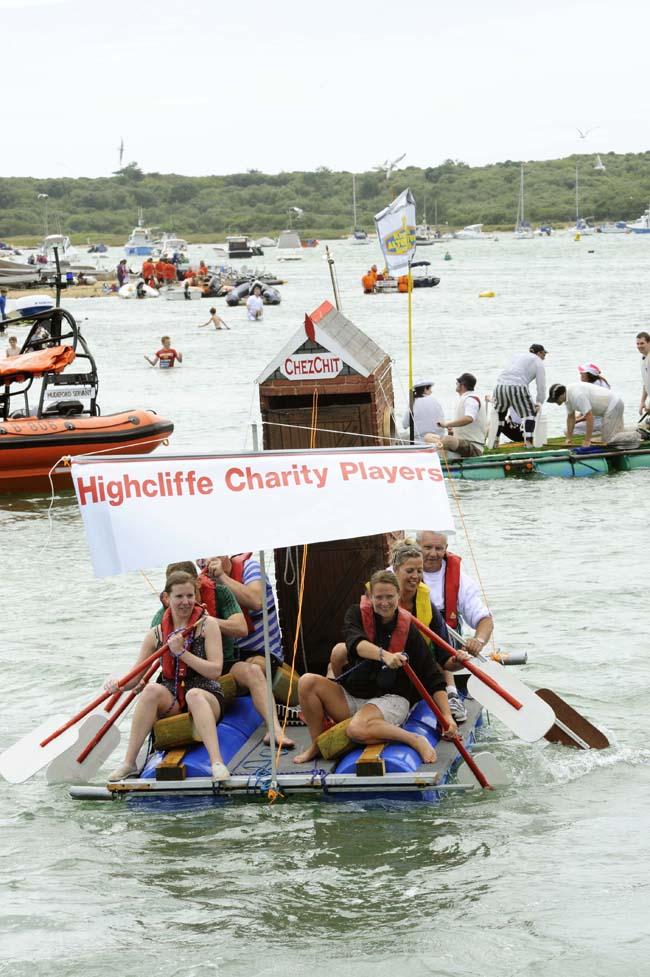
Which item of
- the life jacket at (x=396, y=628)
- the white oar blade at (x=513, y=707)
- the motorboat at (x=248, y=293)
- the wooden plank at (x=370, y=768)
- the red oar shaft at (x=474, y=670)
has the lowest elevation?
the motorboat at (x=248, y=293)

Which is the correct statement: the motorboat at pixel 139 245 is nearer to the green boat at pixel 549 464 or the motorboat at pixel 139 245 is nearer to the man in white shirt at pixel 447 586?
the green boat at pixel 549 464

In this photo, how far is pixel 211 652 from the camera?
9086 mm

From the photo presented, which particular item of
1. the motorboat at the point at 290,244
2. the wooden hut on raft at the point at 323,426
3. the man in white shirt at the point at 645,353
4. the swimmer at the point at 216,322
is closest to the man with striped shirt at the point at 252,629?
the wooden hut on raft at the point at 323,426

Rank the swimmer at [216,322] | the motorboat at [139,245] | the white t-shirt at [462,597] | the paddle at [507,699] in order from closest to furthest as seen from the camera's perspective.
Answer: the paddle at [507,699] < the white t-shirt at [462,597] < the swimmer at [216,322] < the motorboat at [139,245]

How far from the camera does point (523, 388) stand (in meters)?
20.6

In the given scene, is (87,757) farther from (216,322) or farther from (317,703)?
(216,322)

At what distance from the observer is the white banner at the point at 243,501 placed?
818 centimetres

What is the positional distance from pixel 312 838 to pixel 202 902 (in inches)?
35.3

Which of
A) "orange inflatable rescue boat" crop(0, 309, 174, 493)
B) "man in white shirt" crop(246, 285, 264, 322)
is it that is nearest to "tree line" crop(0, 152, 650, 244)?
"man in white shirt" crop(246, 285, 264, 322)

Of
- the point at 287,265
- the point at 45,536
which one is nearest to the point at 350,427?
the point at 45,536

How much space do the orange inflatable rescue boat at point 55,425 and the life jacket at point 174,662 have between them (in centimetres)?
1176

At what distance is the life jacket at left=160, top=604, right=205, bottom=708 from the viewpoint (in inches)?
361

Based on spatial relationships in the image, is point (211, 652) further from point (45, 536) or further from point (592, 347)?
point (592, 347)

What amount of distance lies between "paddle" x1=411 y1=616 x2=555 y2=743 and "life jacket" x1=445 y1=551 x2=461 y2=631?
1.29ft
